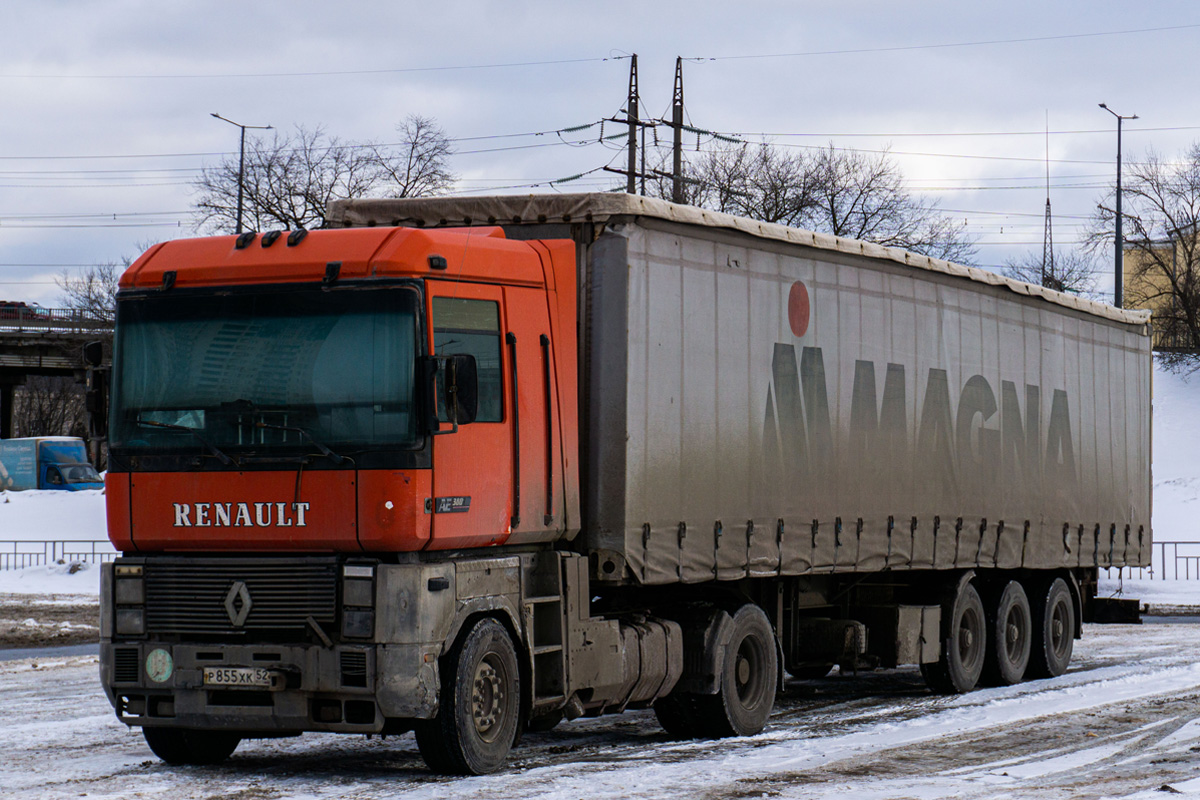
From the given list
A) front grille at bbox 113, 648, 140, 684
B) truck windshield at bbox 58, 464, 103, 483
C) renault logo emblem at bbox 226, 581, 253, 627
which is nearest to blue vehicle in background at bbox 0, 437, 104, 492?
truck windshield at bbox 58, 464, 103, 483

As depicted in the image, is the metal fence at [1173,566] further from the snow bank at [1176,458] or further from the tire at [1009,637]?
the tire at [1009,637]

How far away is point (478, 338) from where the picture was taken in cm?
957

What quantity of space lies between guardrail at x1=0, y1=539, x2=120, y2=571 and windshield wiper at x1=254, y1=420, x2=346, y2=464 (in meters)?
25.8

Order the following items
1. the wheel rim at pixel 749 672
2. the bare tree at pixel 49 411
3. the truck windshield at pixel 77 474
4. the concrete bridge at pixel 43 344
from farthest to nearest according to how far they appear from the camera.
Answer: the bare tree at pixel 49 411, the concrete bridge at pixel 43 344, the truck windshield at pixel 77 474, the wheel rim at pixel 749 672

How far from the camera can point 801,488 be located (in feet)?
40.6

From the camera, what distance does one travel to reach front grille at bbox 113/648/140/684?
9430 millimetres

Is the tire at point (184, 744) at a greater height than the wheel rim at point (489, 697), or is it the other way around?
the wheel rim at point (489, 697)

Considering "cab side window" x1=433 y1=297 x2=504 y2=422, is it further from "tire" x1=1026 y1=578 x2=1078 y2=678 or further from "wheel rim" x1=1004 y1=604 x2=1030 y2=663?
"tire" x1=1026 y1=578 x2=1078 y2=678

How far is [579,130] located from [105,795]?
107ft

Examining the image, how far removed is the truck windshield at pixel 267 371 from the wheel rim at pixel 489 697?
1.47 m

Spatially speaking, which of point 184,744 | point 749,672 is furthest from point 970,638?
point 184,744

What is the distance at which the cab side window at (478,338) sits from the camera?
9258 mm

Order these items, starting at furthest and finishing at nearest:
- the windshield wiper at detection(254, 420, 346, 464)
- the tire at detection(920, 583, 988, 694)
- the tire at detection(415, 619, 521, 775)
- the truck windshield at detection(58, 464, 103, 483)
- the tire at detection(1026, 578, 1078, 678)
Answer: the truck windshield at detection(58, 464, 103, 483)
the tire at detection(1026, 578, 1078, 678)
the tire at detection(920, 583, 988, 694)
the tire at detection(415, 619, 521, 775)
the windshield wiper at detection(254, 420, 346, 464)

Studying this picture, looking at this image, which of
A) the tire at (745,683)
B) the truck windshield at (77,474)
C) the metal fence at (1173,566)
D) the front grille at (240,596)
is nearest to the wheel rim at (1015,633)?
the tire at (745,683)
